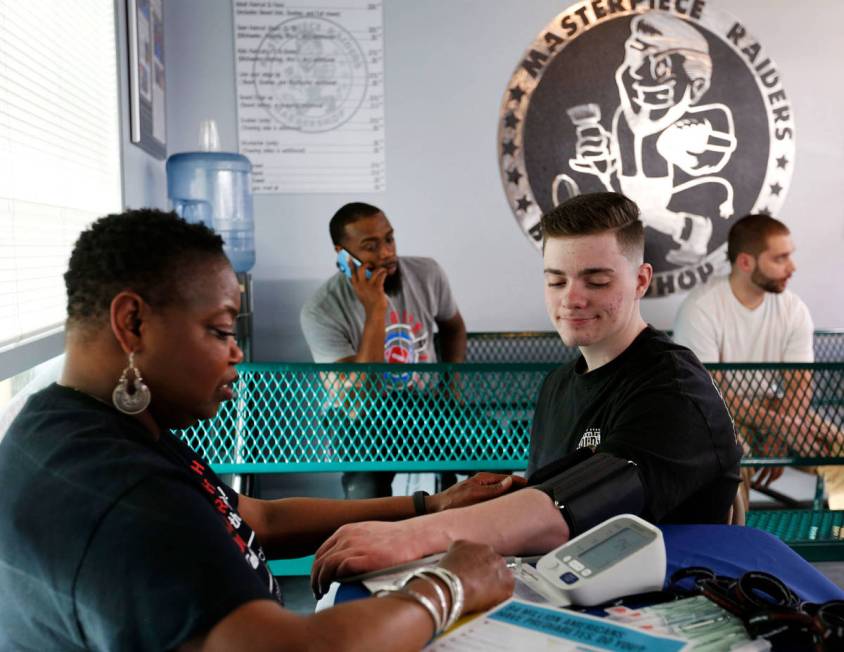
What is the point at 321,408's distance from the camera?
2.42 meters

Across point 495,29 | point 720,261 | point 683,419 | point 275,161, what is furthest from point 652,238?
point 683,419

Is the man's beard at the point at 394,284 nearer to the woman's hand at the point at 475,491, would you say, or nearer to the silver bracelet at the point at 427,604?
the woman's hand at the point at 475,491

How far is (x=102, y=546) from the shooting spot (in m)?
0.92

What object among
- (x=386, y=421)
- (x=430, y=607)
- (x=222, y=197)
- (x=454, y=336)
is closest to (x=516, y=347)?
(x=454, y=336)

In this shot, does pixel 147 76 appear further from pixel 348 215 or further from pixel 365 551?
pixel 365 551

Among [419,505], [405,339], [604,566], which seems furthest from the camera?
[405,339]

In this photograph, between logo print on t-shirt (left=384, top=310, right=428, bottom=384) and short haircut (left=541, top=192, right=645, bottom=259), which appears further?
→ logo print on t-shirt (left=384, top=310, right=428, bottom=384)

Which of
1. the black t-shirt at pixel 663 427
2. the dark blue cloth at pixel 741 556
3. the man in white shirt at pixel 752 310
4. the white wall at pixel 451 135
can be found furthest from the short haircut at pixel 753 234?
the dark blue cloth at pixel 741 556

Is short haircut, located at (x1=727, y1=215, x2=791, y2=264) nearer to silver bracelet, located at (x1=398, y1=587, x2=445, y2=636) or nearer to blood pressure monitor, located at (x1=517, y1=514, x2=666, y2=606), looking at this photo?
blood pressure monitor, located at (x1=517, y1=514, x2=666, y2=606)

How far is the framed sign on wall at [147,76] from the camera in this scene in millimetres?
3061

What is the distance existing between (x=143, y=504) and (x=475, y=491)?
0.84 metres

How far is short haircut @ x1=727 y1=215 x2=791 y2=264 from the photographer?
12.1 feet

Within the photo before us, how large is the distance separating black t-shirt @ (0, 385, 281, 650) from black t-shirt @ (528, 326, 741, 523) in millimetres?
821

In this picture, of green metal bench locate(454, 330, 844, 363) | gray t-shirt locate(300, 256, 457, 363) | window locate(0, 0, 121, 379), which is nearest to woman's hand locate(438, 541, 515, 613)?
window locate(0, 0, 121, 379)
